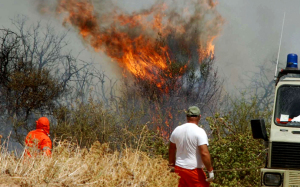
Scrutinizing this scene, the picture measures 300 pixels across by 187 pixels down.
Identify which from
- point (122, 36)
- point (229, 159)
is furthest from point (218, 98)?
point (229, 159)

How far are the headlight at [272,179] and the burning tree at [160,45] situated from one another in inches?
458

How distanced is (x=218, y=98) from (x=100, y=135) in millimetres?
A: 7041

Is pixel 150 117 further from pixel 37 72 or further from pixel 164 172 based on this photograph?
pixel 164 172

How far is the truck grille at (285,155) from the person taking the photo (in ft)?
18.0

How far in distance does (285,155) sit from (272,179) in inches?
13.8

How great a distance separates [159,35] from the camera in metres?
18.6

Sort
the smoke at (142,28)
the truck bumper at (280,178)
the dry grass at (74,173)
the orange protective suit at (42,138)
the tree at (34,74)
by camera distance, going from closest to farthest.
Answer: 1. the dry grass at (74,173)
2. the truck bumper at (280,178)
3. the orange protective suit at (42,138)
4. the tree at (34,74)
5. the smoke at (142,28)

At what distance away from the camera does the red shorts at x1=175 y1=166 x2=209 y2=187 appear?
18.8ft

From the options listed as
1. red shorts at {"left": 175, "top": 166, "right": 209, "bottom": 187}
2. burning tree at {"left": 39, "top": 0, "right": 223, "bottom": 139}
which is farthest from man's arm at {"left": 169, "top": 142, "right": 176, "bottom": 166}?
burning tree at {"left": 39, "top": 0, "right": 223, "bottom": 139}

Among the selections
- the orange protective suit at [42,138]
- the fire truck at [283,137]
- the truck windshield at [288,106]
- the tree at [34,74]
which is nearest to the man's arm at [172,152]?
the fire truck at [283,137]

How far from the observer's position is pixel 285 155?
219 inches

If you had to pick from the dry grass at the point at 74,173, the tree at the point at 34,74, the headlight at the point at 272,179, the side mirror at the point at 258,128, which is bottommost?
the dry grass at the point at 74,173

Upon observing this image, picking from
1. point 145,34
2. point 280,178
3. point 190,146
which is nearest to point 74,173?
point 190,146

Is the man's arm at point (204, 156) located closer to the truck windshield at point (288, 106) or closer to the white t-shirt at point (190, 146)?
the white t-shirt at point (190, 146)
